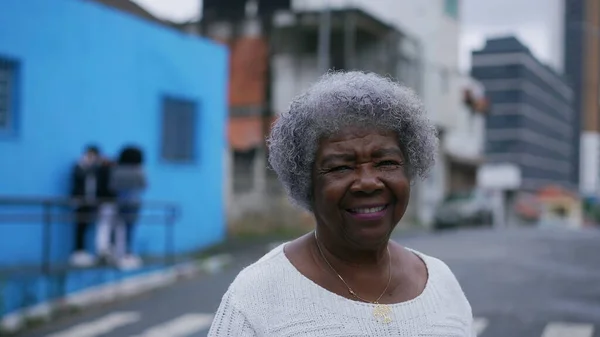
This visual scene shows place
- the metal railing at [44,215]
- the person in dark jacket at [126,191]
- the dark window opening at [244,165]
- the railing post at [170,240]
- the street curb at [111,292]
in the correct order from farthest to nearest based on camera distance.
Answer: the dark window opening at [244,165], the railing post at [170,240], the person in dark jacket at [126,191], the metal railing at [44,215], the street curb at [111,292]

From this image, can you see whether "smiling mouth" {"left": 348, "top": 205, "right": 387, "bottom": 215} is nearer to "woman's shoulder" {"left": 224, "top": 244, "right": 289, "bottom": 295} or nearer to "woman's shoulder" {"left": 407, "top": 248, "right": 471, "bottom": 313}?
"woman's shoulder" {"left": 224, "top": 244, "right": 289, "bottom": 295}

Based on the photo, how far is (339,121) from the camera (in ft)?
7.93

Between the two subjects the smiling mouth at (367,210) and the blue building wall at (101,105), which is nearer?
the smiling mouth at (367,210)

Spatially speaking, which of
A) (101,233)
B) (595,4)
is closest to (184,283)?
(101,233)

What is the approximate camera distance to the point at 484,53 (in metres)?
92.9

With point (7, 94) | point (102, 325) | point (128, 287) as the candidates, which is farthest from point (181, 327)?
point (7, 94)

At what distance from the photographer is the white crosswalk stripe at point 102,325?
898cm

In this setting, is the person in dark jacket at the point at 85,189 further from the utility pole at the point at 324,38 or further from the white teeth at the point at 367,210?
the utility pole at the point at 324,38

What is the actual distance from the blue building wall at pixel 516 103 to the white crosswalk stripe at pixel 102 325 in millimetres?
80043

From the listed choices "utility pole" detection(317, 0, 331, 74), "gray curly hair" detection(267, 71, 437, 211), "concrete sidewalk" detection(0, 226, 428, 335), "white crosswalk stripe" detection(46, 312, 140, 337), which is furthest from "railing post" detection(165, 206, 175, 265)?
"utility pole" detection(317, 0, 331, 74)

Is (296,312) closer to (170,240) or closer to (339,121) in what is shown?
(339,121)

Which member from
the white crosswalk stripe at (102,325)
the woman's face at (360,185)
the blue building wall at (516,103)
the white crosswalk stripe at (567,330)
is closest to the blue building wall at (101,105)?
the white crosswalk stripe at (102,325)

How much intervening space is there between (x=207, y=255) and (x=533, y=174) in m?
91.0

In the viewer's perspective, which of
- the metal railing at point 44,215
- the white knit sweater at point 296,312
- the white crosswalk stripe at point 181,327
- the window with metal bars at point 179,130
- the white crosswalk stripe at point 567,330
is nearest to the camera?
the white knit sweater at point 296,312
